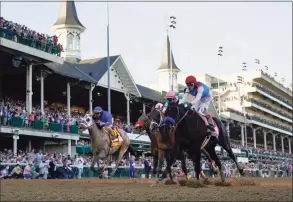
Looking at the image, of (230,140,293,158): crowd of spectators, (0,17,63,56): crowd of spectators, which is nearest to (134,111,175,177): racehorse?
(0,17,63,56): crowd of spectators

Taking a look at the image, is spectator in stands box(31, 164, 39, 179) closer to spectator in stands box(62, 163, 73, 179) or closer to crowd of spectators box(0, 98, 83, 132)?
spectator in stands box(62, 163, 73, 179)

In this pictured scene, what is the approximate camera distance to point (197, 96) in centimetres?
1365

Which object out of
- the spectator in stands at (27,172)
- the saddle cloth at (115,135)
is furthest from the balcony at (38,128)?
the saddle cloth at (115,135)

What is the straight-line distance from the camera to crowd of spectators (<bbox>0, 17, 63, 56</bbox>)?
28.9 m

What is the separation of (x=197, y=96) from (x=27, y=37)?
19928 millimetres

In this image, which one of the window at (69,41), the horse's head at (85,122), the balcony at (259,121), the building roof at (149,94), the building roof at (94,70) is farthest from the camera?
the balcony at (259,121)

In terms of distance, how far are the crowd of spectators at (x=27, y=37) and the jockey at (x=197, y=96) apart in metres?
17.4

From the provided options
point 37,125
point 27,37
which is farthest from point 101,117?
point 27,37

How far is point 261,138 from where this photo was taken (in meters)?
102

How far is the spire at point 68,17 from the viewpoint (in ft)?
202

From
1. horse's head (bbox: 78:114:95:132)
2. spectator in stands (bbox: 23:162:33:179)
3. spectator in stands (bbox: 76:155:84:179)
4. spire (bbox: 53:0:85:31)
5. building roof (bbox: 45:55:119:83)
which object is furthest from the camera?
spire (bbox: 53:0:85:31)

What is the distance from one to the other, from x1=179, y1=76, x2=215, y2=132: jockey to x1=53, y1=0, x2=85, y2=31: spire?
4924cm

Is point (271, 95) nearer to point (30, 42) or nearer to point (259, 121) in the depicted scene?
point (259, 121)

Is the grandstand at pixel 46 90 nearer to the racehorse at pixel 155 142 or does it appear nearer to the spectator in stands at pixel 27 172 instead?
the spectator in stands at pixel 27 172
